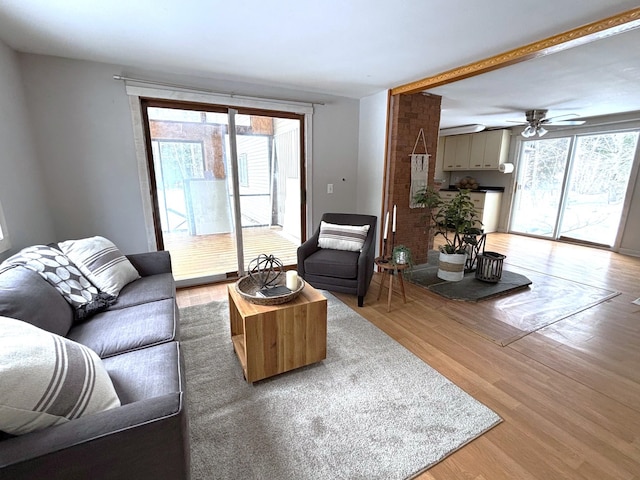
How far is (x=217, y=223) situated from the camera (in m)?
3.54

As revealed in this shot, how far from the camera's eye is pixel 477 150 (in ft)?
21.2

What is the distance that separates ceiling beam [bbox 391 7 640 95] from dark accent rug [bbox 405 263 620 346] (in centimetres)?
217

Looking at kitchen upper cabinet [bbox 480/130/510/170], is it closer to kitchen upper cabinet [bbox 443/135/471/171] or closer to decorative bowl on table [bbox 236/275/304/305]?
kitchen upper cabinet [bbox 443/135/471/171]

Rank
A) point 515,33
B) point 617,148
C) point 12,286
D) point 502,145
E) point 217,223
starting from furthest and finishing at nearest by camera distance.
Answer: point 502,145
point 617,148
point 217,223
point 515,33
point 12,286

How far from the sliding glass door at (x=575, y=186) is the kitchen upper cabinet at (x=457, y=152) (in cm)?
106

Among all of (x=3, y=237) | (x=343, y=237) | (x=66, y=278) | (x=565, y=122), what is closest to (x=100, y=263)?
(x=66, y=278)

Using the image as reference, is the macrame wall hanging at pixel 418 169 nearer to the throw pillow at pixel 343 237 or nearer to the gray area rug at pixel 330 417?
the throw pillow at pixel 343 237

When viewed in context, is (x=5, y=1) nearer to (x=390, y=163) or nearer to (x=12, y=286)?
(x=12, y=286)

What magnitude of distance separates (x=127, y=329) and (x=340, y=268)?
5.92 ft

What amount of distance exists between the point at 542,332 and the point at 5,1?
4313 mm

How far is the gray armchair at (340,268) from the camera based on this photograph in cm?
287

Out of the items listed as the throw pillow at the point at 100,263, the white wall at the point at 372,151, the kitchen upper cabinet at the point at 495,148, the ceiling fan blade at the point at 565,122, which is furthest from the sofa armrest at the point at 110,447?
the kitchen upper cabinet at the point at 495,148

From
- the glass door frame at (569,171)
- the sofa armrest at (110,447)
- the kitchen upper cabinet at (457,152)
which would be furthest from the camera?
the kitchen upper cabinet at (457,152)

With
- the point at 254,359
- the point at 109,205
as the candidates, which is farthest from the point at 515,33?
the point at 109,205
